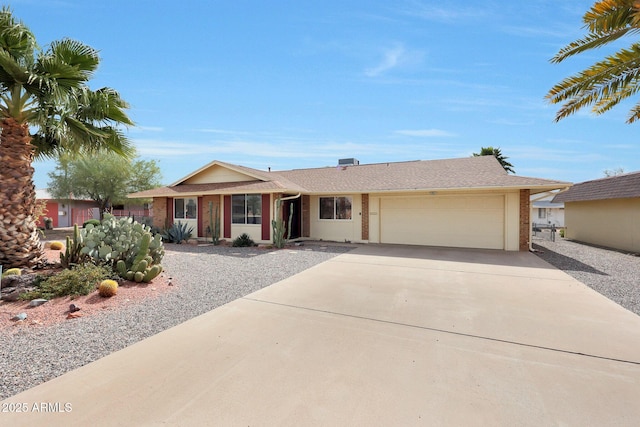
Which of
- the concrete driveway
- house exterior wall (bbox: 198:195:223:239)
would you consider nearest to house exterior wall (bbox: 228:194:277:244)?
house exterior wall (bbox: 198:195:223:239)

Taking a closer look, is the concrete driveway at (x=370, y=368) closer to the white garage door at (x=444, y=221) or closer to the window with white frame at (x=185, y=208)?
the white garage door at (x=444, y=221)

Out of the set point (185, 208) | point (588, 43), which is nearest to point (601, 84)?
point (588, 43)

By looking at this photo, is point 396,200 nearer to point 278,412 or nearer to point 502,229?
point 502,229

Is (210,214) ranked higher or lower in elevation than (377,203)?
lower

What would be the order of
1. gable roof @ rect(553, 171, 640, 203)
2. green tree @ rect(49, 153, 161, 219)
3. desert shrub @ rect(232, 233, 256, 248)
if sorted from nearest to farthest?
1. gable roof @ rect(553, 171, 640, 203)
2. desert shrub @ rect(232, 233, 256, 248)
3. green tree @ rect(49, 153, 161, 219)

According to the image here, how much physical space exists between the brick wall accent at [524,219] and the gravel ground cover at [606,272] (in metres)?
0.61

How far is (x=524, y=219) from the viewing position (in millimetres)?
11203

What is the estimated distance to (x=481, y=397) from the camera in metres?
2.64

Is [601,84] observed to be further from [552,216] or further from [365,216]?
[552,216]

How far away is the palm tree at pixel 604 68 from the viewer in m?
6.16

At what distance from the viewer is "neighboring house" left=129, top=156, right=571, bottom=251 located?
11562mm

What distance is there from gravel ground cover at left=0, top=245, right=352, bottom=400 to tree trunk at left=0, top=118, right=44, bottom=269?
296 centimetres

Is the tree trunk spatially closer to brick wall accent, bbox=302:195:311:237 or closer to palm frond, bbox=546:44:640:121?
brick wall accent, bbox=302:195:311:237

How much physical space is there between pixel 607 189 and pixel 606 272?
31.0 feet
